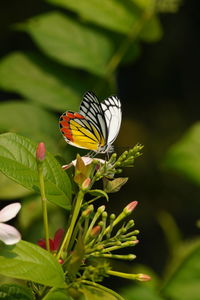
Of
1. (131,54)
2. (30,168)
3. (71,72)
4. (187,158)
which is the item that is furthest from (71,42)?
(30,168)

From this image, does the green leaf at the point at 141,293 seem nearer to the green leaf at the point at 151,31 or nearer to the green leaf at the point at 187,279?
the green leaf at the point at 187,279

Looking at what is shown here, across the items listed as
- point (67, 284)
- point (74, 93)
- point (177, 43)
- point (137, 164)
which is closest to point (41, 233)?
point (74, 93)

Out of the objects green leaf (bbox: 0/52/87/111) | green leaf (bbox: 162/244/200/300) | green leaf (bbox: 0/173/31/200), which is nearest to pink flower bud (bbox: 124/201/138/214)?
green leaf (bbox: 0/173/31/200)

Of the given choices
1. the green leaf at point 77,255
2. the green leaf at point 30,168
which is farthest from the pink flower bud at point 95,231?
the green leaf at point 30,168

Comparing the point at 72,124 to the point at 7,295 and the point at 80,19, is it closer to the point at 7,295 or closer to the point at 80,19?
the point at 7,295

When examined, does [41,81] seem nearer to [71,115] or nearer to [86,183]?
[71,115]

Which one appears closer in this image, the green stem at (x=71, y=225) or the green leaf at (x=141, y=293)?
the green stem at (x=71, y=225)

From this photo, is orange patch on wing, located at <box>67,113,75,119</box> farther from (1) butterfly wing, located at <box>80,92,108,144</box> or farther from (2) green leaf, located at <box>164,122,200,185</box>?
(2) green leaf, located at <box>164,122,200,185</box>
